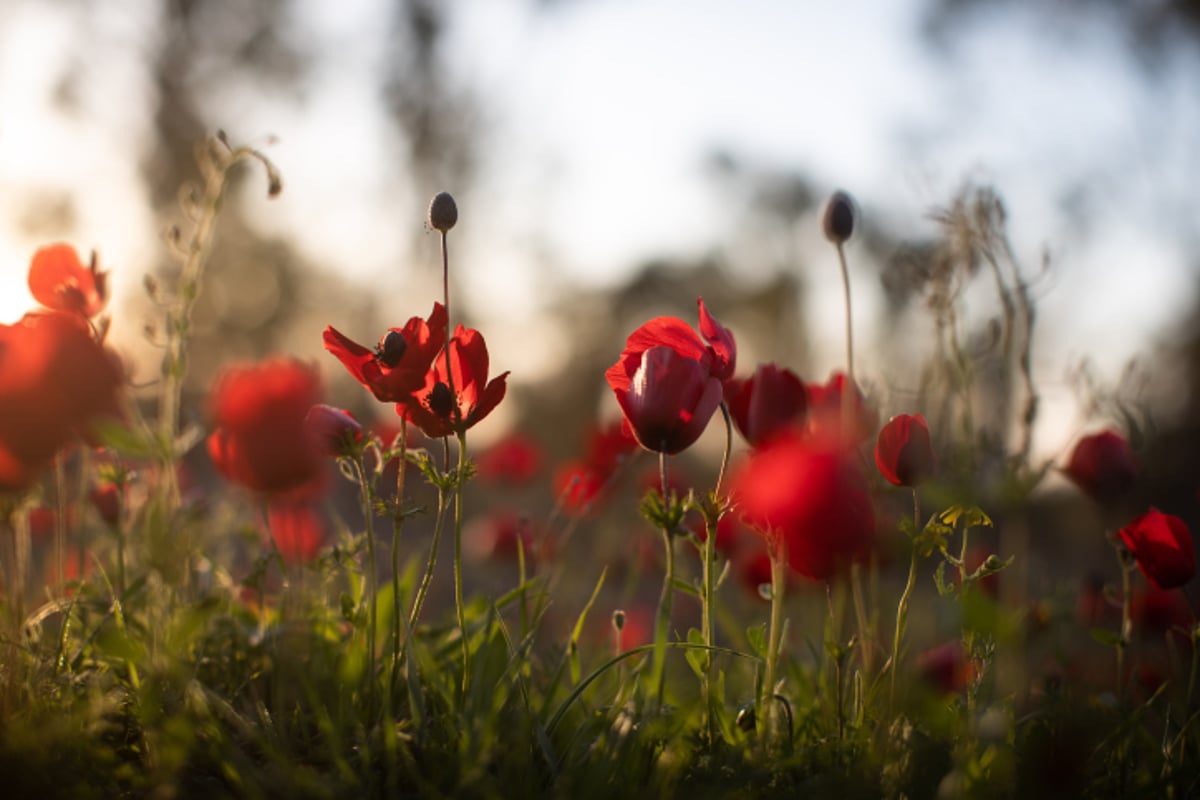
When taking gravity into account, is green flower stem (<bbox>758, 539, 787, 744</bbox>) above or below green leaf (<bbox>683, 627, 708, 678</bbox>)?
above

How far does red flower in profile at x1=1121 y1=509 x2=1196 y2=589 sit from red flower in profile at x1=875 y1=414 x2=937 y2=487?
523 millimetres

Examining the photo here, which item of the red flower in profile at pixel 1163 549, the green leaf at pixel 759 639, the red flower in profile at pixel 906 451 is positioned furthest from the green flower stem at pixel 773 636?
the red flower in profile at pixel 1163 549

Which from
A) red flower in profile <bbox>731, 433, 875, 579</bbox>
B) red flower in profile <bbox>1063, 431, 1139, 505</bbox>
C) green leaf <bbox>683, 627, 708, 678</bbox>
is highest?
red flower in profile <bbox>731, 433, 875, 579</bbox>

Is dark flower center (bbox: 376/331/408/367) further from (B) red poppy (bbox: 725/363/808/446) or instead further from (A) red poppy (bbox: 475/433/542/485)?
(A) red poppy (bbox: 475/433/542/485)

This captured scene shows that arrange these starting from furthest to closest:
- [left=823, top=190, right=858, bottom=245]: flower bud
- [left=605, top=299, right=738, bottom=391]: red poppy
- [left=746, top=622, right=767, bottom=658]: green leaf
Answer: [left=823, top=190, right=858, bottom=245]: flower bud
[left=746, top=622, right=767, bottom=658]: green leaf
[left=605, top=299, right=738, bottom=391]: red poppy

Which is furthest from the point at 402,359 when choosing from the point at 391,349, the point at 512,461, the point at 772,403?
the point at 512,461

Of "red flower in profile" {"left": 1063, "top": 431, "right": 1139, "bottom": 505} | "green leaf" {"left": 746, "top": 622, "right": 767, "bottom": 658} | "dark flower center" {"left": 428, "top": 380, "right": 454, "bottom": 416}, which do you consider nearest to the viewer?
"dark flower center" {"left": 428, "top": 380, "right": 454, "bottom": 416}

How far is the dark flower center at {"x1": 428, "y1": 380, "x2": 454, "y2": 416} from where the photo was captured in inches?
48.8

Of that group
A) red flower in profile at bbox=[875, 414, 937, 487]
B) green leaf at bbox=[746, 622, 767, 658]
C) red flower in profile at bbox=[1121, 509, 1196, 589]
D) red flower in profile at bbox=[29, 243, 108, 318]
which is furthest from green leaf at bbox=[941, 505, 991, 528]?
red flower in profile at bbox=[29, 243, 108, 318]

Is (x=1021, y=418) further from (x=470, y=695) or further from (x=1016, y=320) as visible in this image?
(x=470, y=695)

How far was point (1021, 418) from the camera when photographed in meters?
1.77

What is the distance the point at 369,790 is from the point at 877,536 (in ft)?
2.47

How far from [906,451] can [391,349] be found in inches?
30.3

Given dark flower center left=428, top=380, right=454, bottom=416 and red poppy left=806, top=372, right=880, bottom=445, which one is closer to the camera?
dark flower center left=428, top=380, right=454, bottom=416
